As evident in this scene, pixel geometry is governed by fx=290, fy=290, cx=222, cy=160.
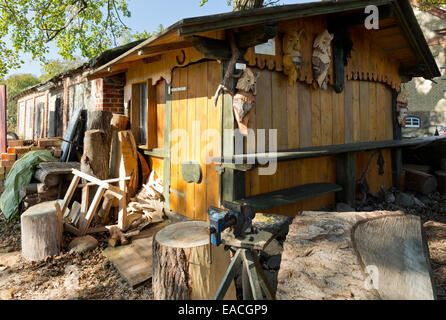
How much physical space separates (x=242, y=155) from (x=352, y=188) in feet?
8.93

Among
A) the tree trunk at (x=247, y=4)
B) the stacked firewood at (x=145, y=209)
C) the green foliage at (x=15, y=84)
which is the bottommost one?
the stacked firewood at (x=145, y=209)

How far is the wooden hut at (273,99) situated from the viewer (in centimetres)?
358

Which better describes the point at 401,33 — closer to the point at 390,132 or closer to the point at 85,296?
the point at 390,132

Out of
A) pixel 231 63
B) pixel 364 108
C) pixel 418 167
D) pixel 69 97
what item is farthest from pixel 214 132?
pixel 69 97

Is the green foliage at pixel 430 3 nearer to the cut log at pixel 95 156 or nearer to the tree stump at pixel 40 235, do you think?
the cut log at pixel 95 156

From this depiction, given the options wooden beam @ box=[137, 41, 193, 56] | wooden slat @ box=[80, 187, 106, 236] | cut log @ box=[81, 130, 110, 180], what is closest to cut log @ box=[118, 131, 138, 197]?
cut log @ box=[81, 130, 110, 180]

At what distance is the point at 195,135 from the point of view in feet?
14.1

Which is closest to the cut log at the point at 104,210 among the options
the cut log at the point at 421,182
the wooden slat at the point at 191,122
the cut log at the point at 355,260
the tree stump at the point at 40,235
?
the tree stump at the point at 40,235

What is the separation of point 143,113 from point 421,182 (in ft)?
21.4

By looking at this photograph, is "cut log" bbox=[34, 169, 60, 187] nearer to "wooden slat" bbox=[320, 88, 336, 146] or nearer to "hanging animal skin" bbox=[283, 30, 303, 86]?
"hanging animal skin" bbox=[283, 30, 303, 86]

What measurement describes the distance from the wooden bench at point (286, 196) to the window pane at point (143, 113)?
2.94 metres

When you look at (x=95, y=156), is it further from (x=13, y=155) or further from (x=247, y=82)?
(x=13, y=155)

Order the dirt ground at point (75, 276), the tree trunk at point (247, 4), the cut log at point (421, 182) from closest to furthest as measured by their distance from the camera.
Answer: the dirt ground at point (75, 276), the cut log at point (421, 182), the tree trunk at point (247, 4)

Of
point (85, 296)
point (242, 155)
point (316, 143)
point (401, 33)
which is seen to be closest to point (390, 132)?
point (401, 33)
